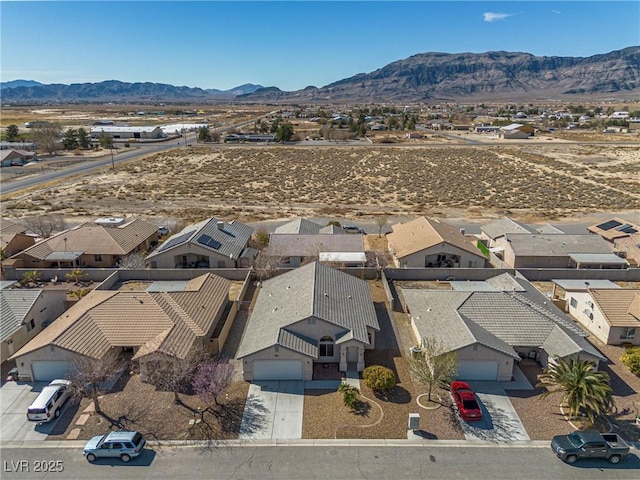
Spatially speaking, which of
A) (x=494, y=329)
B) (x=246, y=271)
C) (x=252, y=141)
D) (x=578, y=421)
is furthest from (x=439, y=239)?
(x=252, y=141)

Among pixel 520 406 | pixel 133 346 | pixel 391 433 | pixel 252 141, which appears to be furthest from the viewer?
pixel 252 141

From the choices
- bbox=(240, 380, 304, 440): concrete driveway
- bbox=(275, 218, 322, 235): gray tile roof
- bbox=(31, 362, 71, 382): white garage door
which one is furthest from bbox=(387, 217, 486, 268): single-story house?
bbox=(31, 362, 71, 382): white garage door

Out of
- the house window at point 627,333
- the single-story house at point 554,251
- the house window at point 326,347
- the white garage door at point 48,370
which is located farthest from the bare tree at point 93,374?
the single-story house at point 554,251

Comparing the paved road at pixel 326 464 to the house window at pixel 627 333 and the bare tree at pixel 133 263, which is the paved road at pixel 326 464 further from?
the bare tree at pixel 133 263

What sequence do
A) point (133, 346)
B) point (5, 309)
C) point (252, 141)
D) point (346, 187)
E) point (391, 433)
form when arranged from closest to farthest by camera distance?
1. point (391, 433)
2. point (133, 346)
3. point (5, 309)
4. point (346, 187)
5. point (252, 141)

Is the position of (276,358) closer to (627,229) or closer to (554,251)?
(554,251)

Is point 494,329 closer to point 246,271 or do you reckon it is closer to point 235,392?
point 235,392
